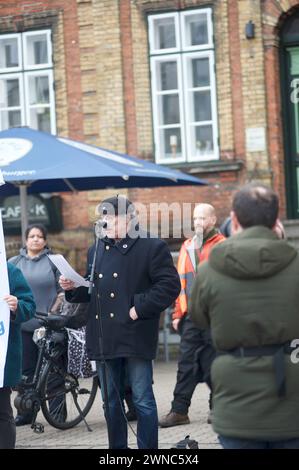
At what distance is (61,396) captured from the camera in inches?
420

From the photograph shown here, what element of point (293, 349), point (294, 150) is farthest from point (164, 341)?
point (293, 349)

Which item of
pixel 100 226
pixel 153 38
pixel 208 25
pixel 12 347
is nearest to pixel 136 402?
pixel 12 347

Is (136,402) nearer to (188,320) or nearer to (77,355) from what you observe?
(188,320)

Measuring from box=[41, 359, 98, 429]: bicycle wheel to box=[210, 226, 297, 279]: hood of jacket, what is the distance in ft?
17.7

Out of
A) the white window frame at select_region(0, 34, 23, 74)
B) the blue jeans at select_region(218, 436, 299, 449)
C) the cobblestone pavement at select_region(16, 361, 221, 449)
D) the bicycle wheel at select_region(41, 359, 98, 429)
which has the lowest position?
the cobblestone pavement at select_region(16, 361, 221, 449)

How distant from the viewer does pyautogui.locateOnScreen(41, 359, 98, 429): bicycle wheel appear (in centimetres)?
1048

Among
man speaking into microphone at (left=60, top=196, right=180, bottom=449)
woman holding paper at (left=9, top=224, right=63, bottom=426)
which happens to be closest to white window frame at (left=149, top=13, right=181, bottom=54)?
woman holding paper at (left=9, top=224, right=63, bottom=426)

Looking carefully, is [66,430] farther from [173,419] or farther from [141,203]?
[141,203]

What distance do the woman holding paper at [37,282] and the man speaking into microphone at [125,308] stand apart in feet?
8.78

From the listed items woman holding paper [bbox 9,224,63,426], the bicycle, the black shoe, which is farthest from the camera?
woman holding paper [bbox 9,224,63,426]

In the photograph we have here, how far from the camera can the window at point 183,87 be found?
17.6m

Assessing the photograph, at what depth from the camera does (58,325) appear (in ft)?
34.4

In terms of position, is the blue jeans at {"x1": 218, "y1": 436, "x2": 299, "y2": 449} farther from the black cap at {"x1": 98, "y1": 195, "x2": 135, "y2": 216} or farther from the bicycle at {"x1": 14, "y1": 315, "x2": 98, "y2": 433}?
the bicycle at {"x1": 14, "y1": 315, "x2": 98, "y2": 433}

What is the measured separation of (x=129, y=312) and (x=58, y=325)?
2.42 meters
